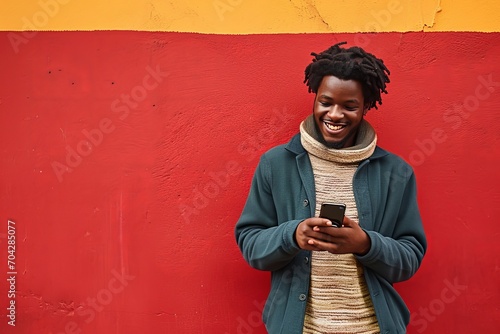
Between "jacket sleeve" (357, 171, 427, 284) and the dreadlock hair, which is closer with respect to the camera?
"jacket sleeve" (357, 171, 427, 284)

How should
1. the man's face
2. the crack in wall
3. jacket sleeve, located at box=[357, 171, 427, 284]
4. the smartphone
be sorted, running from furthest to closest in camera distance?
the crack in wall, the man's face, jacket sleeve, located at box=[357, 171, 427, 284], the smartphone

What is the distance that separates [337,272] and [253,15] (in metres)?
1.22

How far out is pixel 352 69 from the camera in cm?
209

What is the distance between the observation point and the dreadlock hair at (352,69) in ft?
6.90

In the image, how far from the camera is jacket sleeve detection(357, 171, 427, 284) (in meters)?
2.00

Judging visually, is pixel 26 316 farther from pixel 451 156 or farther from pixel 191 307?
pixel 451 156

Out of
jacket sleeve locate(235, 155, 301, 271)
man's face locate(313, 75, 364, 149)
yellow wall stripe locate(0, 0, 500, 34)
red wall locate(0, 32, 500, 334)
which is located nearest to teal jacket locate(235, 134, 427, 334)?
jacket sleeve locate(235, 155, 301, 271)

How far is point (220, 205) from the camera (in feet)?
8.54

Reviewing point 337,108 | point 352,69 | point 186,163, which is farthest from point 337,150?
point 186,163

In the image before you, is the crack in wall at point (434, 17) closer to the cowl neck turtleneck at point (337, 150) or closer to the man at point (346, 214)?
the man at point (346, 214)

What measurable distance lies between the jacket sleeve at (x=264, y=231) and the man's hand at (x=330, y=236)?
0.08m

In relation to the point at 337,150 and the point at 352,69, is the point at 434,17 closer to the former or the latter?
the point at 352,69

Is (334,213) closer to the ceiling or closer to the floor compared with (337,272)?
closer to the ceiling

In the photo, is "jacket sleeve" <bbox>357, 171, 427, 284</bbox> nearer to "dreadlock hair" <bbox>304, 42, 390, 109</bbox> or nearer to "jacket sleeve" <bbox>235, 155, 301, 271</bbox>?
"jacket sleeve" <bbox>235, 155, 301, 271</bbox>
